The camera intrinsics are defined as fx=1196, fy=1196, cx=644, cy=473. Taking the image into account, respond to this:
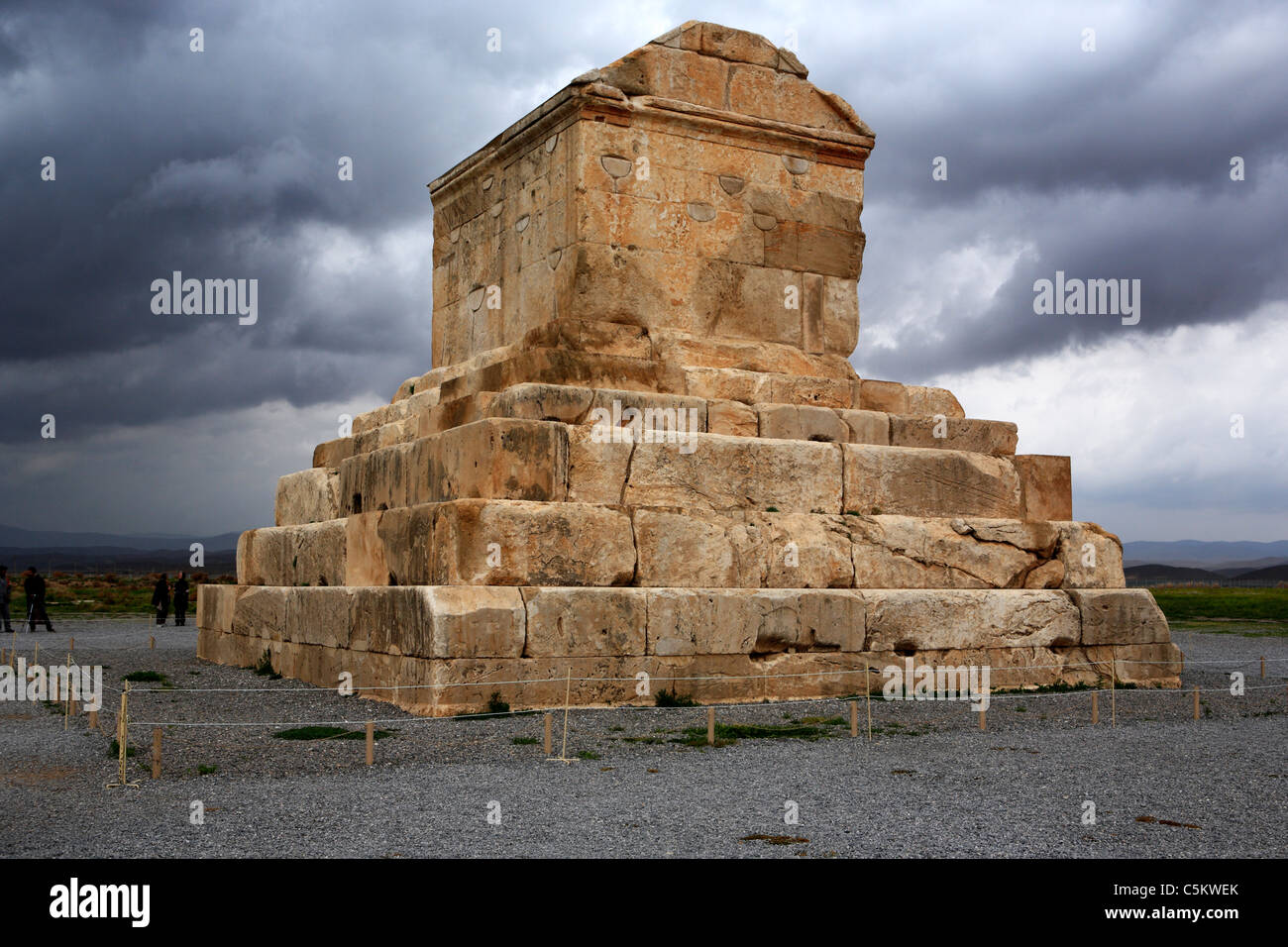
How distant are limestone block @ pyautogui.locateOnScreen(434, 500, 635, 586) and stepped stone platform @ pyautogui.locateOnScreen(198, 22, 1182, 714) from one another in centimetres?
2

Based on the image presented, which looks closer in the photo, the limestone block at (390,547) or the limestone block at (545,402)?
the limestone block at (390,547)

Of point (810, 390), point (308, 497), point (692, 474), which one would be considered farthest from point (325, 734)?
point (810, 390)

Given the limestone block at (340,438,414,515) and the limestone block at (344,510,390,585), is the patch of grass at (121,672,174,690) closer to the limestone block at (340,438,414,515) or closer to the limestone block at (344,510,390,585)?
the limestone block at (344,510,390,585)

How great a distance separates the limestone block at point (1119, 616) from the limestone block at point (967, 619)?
0.14m

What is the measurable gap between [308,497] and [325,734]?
5.25 metres

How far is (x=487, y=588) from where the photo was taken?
9.09 metres

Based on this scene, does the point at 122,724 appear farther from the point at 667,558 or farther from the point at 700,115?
the point at 700,115

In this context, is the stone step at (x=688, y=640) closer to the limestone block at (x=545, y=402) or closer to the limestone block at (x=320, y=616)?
the limestone block at (x=320, y=616)

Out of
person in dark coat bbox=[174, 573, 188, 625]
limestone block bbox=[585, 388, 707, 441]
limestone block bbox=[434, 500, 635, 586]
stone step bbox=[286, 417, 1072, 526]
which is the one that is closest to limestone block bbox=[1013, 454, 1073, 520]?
stone step bbox=[286, 417, 1072, 526]

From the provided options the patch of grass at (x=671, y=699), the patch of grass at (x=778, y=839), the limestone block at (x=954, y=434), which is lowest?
the patch of grass at (x=778, y=839)

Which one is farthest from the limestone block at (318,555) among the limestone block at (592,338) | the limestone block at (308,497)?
the limestone block at (592,338)

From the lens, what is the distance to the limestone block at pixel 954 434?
11594 mm

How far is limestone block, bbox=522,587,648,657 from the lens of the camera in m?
9.12
